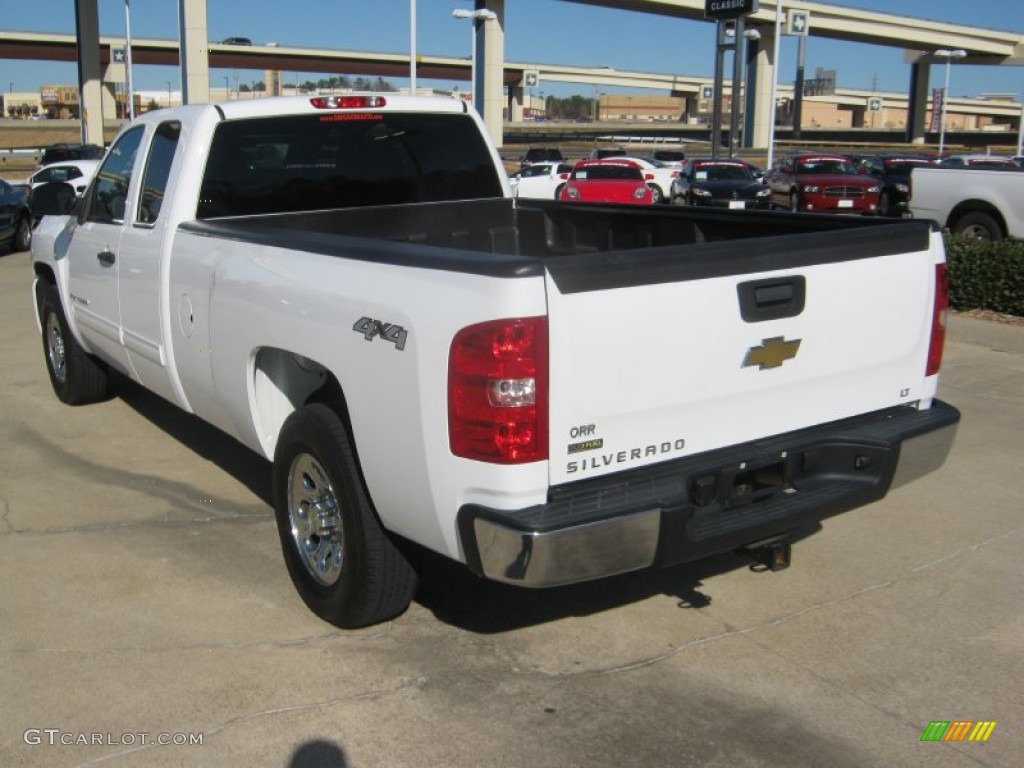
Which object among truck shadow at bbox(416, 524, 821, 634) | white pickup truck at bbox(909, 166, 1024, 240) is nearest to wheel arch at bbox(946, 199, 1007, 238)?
white pickup truck at bbox(909, 166, 1024, 240)

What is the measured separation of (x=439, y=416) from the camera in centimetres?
331

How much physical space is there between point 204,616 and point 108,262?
2.46 m

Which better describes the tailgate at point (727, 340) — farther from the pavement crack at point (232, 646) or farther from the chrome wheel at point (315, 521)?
the pavement crack at point (232, 646)

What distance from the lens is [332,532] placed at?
4242 mm

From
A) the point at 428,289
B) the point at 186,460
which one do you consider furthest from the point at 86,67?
the point at 428,289

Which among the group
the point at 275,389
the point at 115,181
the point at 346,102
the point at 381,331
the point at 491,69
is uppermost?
the point at 491,69

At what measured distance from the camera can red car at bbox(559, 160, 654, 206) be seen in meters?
26.3

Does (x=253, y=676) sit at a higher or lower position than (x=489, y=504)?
lower

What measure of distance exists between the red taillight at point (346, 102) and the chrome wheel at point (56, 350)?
2980 mm

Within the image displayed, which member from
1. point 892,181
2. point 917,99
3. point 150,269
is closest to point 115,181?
point 150,269

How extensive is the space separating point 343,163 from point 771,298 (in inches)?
119

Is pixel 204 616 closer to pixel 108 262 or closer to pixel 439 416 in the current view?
pixel 439 416

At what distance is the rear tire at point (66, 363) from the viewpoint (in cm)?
742

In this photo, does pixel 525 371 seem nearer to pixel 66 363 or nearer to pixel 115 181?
pixel 115 181
